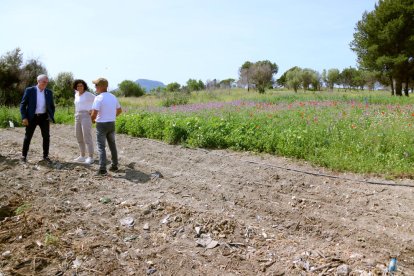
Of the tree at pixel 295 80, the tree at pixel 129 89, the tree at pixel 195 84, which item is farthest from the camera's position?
the tree at pixel 195 84

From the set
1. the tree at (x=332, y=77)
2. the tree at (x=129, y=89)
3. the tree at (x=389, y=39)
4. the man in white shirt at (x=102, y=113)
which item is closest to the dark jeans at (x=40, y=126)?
the man in white shirt at (x=102, y=113)

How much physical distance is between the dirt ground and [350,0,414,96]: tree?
1000 inches

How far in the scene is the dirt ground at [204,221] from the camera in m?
3.21

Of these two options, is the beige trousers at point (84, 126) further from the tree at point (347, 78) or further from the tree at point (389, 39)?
the tree at point (347, 78)

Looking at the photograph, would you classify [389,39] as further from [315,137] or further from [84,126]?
[84,126]

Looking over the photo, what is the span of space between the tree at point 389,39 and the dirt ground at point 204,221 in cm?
2541

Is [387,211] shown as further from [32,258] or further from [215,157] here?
[32,258]

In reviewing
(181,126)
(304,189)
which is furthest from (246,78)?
(304,189)

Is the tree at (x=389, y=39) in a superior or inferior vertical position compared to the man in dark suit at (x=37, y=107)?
superior

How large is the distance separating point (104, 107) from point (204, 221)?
303cm

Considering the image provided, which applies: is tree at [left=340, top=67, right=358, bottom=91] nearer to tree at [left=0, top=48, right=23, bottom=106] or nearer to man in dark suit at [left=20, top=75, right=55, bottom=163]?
tree at [left=0, top=48, right=23, bottom=106]

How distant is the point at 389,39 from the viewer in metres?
26.7

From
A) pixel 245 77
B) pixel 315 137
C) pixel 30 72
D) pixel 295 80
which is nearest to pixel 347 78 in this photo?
pixel 295 80

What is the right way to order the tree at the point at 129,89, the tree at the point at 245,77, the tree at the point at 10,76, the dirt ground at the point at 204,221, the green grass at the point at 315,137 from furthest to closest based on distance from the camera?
the tree at the point at 245,77 < the tree at the point at 129,89 < the tree at the point at 10,76 < the green grass at the point at 315,137 < the dirt ground at the point at 204,221
